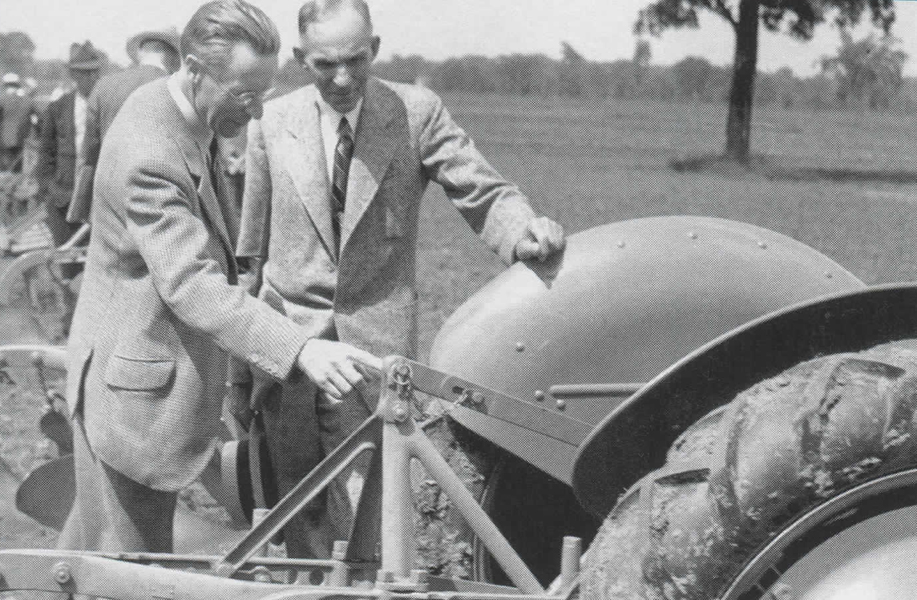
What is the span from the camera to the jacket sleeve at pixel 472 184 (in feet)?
12.8

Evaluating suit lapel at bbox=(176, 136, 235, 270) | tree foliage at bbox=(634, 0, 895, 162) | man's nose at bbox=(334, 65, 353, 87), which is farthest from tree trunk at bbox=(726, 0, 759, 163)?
suit lapel at bbox=(176, 136, 235, 270)

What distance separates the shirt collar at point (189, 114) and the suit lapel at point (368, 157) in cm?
63

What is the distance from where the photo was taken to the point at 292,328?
3.45 metres

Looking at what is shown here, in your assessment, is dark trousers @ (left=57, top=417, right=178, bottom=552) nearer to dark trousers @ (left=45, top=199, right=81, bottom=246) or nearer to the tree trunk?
dark trousers @ (left=45, top=199, right=81, bottom=246)

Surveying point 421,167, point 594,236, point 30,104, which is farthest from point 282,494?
point 30,104

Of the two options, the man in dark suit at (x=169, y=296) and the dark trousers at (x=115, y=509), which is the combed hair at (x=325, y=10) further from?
the dark trousers at (x=115, y=509)

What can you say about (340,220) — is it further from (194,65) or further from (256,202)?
(194,65)

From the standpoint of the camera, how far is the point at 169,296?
346cm

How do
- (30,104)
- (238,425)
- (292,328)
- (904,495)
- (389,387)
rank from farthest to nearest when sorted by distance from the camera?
(30,104), (238,425), (292,328), (389,387), (904,495)

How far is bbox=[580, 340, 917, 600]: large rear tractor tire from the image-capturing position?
2512 millimetres

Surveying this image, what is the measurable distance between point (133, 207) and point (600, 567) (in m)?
1.38

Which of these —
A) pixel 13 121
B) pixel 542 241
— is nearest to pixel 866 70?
pixel 13 121

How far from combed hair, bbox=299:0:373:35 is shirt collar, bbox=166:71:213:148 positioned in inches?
22.0

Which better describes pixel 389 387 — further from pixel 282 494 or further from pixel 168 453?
pixel 282 494
